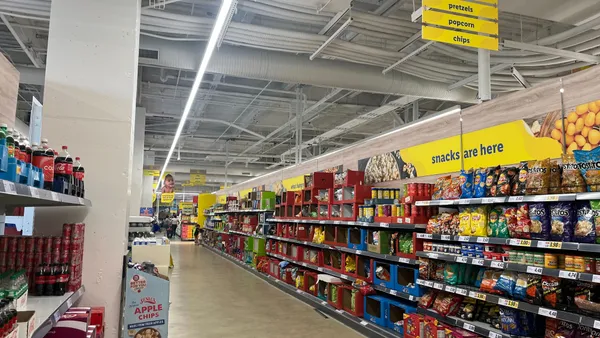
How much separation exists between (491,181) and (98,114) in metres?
3.70

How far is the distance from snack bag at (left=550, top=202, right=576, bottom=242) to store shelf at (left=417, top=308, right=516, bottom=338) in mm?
1033

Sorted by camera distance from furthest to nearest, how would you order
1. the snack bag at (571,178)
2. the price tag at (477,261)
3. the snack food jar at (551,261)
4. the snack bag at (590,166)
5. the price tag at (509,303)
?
the price tag at (477,261)
the price tag at (509,303)
the snack food jar at (551,261)
the snack bag at (571,178)
the snack bag at (590,166)

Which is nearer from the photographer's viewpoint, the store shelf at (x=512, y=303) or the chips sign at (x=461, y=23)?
the store shelf at (x=512, y=303)

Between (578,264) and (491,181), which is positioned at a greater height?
(491,181)

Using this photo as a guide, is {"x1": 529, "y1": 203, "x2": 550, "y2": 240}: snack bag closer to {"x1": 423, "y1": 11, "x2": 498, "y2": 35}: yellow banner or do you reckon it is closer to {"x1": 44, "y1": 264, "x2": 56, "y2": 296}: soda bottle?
{"x1": 423, "y1": 11, "x2": 498, "y2": 35}: yellow banner

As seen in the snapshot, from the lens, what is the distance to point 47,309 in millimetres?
2342

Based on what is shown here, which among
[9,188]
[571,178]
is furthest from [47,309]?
[571,178]

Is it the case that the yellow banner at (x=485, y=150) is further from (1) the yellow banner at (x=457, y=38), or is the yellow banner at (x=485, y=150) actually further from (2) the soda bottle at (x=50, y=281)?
(2) the soda bottle at (x=50, y=281)

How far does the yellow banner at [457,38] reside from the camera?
450 centimetres

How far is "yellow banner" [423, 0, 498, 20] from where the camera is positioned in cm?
456

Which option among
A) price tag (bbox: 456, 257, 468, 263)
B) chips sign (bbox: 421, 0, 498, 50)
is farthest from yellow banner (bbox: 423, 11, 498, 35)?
price tag (bbox: 456, 257, 468, 263)

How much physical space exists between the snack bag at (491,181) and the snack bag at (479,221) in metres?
0.19

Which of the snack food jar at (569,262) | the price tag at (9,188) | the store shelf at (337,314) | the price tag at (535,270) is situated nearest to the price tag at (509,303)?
the price tag at (535,270)

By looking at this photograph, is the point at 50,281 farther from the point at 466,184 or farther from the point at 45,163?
the point at 466,184
